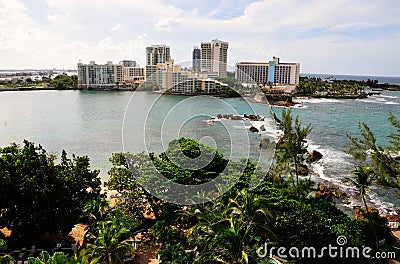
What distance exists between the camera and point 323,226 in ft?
28.4

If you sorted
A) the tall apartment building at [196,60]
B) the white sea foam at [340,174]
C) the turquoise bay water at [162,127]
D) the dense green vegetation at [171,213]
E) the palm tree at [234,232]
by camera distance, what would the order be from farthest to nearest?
the white sea foam at [340,174], the turquoise bay water at [162,127], the tall apartment building at [196,60], the dense green vegetation at [171,213], the palm tree at [234,232]

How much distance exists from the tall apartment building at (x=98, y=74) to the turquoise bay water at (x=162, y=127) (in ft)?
94.9

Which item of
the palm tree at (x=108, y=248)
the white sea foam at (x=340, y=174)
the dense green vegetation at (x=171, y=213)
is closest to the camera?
the palm tree at (x=108, y=248)

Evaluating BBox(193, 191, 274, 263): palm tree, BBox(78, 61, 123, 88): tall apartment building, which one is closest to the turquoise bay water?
BBox(193, 191, 274, 263): palm tree

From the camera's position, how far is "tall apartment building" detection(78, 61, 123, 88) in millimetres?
78062

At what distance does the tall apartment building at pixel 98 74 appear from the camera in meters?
78.1

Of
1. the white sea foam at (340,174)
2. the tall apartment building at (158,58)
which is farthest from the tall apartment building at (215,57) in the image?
the white sea foam at (340,174)

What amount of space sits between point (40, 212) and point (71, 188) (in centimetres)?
107

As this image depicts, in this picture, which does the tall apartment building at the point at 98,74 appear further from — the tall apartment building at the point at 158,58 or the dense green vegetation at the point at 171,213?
the dense green vegetation at the point at 171,213

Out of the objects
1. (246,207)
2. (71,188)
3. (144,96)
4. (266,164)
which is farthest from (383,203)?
(71,188)

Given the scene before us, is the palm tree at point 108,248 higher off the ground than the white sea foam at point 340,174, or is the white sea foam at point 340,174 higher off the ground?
the palm tree at point 108,248

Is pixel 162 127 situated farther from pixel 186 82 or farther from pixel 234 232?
pixel 234 232

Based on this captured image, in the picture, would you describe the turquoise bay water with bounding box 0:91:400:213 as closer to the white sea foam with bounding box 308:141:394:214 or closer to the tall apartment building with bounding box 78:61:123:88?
the white sea foam with bounding box 308:141:394:214

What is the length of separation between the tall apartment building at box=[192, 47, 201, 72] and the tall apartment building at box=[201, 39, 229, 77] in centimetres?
11
